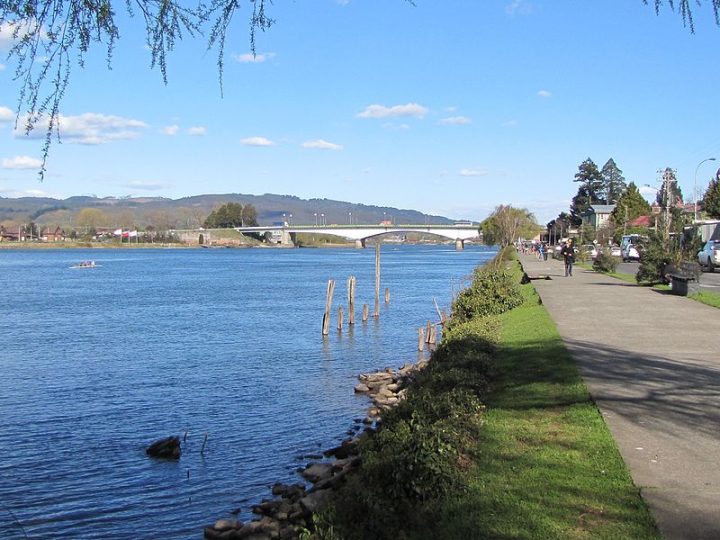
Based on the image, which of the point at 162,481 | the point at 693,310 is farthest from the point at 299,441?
the point at 693,310

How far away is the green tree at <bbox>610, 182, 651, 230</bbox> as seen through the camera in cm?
10101

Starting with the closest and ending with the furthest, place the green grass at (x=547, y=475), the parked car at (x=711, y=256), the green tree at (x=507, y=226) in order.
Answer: the green grass at (x=547, y=475) → the parked car at (x=711, y=256) → the green tree at (x=507, y=226)

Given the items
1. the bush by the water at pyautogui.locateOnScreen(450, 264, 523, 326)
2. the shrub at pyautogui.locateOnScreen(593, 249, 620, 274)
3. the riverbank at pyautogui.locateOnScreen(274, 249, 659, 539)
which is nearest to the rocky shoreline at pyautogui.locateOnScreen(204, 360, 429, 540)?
the riverbank at pyautogui.locateOnScreen(274, 249, 659, 539)

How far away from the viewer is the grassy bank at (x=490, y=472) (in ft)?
20.4

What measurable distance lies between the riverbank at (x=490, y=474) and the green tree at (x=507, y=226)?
120083mm

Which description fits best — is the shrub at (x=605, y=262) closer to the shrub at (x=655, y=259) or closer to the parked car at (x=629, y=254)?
the shrub at (x=655, y=259)

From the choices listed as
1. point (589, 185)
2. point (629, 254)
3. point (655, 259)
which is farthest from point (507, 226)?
point (655, 259)

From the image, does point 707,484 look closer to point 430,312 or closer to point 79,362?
point 79,362

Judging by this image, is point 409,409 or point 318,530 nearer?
point 318,530

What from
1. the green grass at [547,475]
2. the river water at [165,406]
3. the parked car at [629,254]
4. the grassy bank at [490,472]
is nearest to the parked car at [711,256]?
the parked car at [629,254]

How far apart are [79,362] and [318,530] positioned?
21061 millimetres

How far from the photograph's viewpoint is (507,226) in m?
133

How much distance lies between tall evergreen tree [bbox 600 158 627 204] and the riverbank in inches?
5620

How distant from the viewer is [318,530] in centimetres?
697
